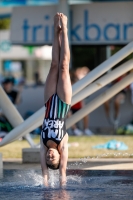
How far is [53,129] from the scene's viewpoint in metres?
7.08

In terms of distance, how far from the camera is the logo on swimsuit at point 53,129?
23.2ft

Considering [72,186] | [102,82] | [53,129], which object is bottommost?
[72,186]

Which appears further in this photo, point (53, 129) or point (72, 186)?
point (53, 129)

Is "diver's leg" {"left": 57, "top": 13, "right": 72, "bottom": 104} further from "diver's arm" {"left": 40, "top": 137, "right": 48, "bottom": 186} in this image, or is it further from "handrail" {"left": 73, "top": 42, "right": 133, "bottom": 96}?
"handrail" {"left": 73, "top": 42, "right": 133, "bottom": 96}

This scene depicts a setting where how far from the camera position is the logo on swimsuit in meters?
7.08

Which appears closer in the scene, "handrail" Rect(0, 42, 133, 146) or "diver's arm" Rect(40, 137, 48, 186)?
"diver's arm" Rect(40, 137, 48, 186)

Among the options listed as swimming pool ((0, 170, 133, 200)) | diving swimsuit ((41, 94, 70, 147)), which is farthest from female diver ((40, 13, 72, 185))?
swimming pool ((0, 170, 133, 200))

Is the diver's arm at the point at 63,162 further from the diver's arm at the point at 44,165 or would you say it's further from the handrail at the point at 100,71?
the handrail at the point at 100,71

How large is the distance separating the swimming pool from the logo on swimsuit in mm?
573

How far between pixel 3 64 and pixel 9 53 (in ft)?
21.6

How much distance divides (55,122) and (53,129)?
4.0 inches

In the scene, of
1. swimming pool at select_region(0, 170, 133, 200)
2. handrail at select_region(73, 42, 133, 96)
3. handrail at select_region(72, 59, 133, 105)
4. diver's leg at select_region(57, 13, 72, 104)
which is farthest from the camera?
handrail at select_region(72, 59, 133, 105)

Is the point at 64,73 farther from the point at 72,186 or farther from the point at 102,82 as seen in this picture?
the point at 102,82

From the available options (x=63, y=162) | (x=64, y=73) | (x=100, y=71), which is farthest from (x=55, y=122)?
(x=100, y=71)
